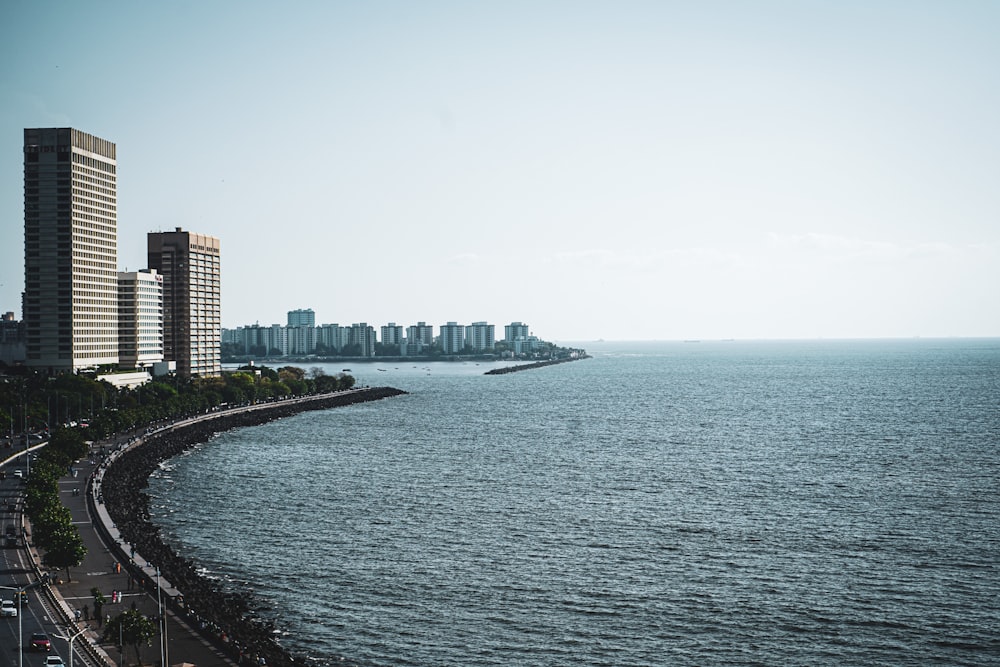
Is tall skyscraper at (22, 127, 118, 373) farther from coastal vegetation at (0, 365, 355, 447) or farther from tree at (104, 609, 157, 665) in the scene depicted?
tree at (104, 609, 157, 665)

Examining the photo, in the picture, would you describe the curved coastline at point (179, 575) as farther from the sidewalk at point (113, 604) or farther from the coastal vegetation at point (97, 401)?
the coastal vegetation at point (97, 401)

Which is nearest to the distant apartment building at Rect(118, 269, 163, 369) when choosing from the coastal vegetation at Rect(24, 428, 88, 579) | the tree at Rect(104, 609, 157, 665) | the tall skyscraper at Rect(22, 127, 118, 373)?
the tall skyscraper at Rect(22, 127, 118, 373)

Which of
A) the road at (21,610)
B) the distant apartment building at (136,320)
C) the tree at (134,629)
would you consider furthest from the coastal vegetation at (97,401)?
the tree at (134,629)

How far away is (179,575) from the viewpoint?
171ft

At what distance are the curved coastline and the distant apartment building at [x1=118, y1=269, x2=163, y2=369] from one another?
6902cm

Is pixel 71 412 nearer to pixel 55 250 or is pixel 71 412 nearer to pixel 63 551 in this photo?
pixel 55 250

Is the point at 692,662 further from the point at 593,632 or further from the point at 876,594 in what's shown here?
the point at 876,594

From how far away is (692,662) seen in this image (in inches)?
1624

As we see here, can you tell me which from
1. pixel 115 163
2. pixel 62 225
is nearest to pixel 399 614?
pixel 62 225

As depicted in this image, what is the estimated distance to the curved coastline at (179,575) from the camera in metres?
41.8

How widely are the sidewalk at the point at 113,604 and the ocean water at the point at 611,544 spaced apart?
5.13 m

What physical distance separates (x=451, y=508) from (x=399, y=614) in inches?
996

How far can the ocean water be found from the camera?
44.1 metres

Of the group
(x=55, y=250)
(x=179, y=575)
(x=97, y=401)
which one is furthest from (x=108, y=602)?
(x=55, y=250)
